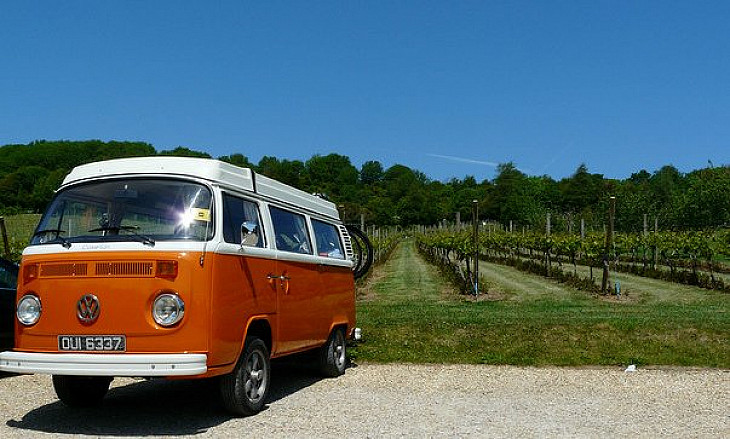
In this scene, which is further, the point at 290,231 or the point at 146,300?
the point at 290,231

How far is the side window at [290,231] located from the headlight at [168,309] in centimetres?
189

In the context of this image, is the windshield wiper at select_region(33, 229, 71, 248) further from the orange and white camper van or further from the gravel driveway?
the gravel driveway

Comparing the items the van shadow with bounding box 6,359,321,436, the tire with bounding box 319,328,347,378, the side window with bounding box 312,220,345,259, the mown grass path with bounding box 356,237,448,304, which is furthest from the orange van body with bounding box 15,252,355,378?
the mown grass path with bounding box 356,237,448,304

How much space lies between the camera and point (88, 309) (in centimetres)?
643

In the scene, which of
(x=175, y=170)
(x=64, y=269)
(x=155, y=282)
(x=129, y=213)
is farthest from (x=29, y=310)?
(x=175, y=170)

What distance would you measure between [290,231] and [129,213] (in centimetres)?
218

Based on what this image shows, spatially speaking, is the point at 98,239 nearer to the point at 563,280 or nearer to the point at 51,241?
the point at 51,241

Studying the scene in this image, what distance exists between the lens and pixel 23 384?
30.6 ft

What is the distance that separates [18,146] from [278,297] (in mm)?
90328

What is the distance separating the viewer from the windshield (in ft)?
21.7

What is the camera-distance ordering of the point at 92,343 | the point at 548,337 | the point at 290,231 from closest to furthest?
the point at 92,343 → the point at 290,231 → the point at 548,337

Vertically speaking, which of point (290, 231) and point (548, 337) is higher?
point (290, 231)

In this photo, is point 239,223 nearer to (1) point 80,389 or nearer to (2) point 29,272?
(2) point 29,272

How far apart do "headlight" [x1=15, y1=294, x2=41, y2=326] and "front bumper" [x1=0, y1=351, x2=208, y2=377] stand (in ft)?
1.20
